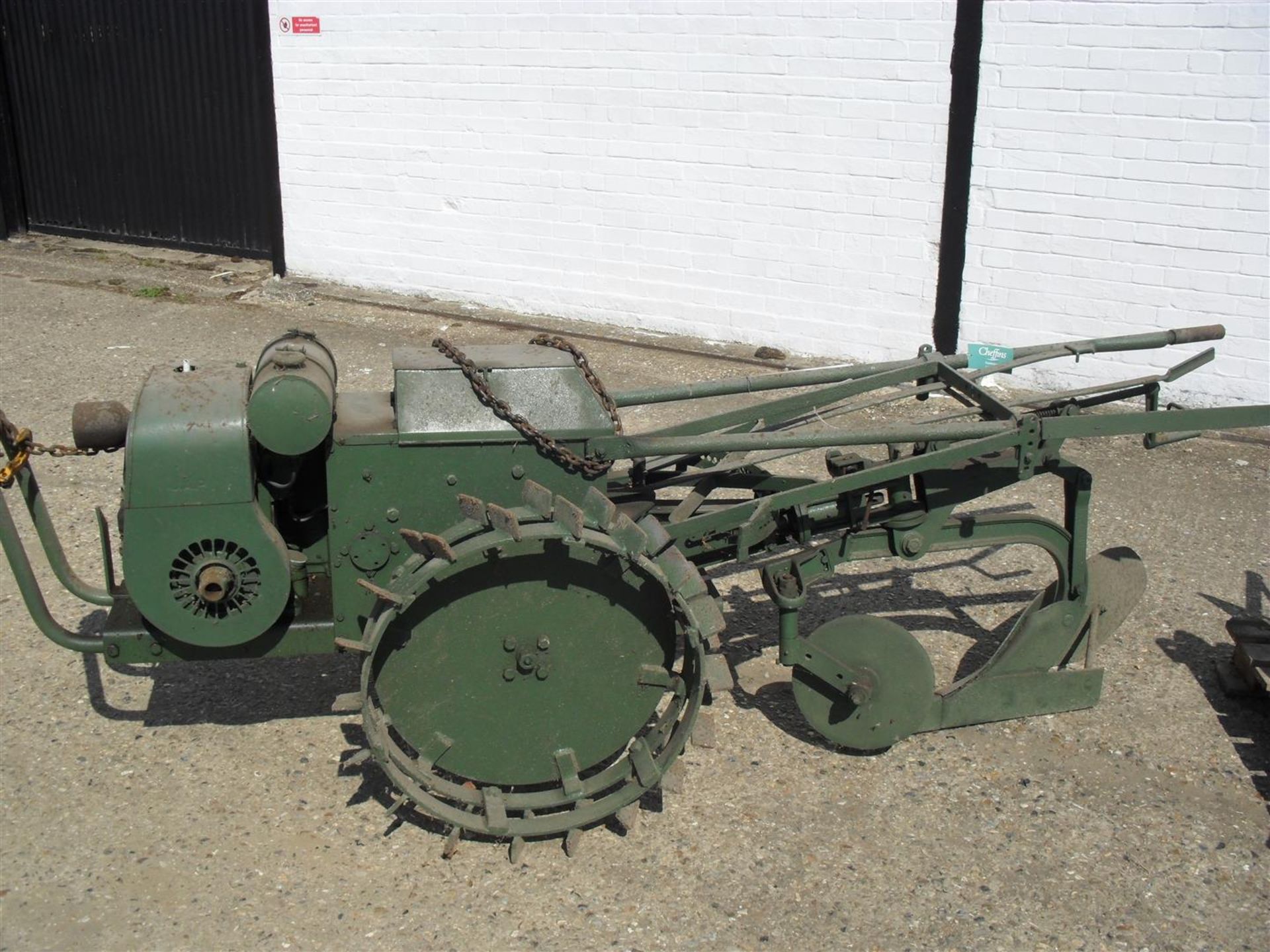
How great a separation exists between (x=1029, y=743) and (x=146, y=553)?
2.92 m

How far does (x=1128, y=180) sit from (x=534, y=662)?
205 inches

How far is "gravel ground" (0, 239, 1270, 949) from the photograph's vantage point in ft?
11.9

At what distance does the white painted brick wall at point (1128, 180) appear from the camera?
7055 mm

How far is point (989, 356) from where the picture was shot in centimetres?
468

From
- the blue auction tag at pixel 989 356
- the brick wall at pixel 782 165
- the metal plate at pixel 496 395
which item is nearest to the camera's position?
the metal plate at pixel 496 395

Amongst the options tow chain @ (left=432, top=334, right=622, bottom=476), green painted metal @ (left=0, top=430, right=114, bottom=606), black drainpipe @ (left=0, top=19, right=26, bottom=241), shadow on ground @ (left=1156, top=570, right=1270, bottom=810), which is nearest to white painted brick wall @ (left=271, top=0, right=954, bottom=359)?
black drainpipe @ (left=0, top=19, right=26, bottom=241)

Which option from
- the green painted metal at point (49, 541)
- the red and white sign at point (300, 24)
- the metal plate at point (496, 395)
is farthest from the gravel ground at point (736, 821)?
the red and white sign at point (300, 24)

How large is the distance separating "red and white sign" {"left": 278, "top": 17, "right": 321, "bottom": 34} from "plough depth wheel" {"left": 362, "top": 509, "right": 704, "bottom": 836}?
6.87m

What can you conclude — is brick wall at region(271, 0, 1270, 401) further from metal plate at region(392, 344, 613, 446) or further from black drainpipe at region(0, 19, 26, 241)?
metal plate at region(392, 344, 613, 446)

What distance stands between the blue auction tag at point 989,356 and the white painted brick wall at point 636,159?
3.40m

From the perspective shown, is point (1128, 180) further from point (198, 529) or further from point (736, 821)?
point (198, 529)

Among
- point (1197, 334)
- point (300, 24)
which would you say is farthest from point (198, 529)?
point (300, 24)

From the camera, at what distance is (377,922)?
3594 millimetres

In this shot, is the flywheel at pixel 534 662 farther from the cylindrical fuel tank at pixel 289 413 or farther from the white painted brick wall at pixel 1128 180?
the white painted brick wall at pixel 1128 180
